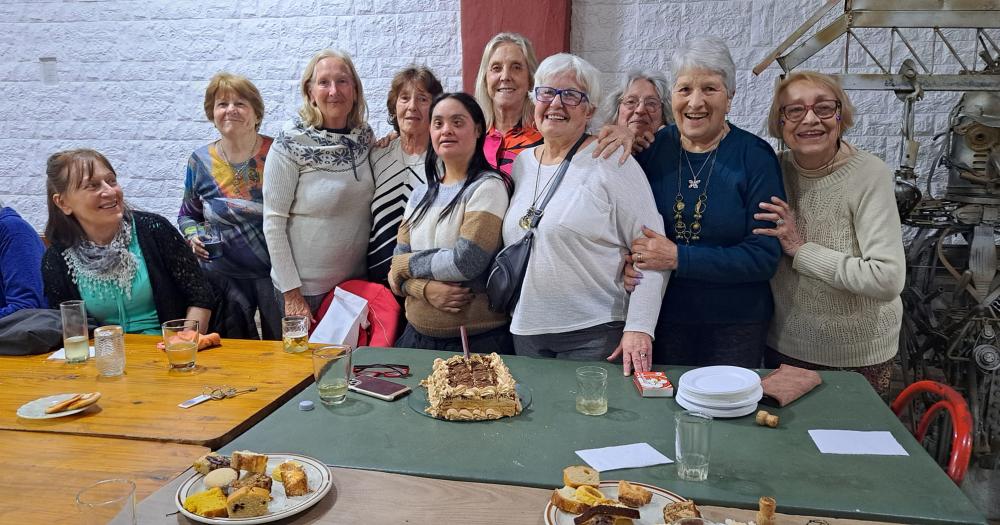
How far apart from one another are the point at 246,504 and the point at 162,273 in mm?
1529

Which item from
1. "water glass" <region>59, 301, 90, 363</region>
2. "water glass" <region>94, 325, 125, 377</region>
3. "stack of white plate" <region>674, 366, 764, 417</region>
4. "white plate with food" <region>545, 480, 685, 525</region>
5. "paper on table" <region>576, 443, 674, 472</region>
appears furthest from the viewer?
"water glass" <region>59, 301, 90, 363</region>

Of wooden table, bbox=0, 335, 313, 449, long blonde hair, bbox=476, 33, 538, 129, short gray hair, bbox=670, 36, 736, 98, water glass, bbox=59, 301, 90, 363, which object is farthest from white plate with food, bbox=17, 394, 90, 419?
short gray hair, bbox=670, 36, 736, 98

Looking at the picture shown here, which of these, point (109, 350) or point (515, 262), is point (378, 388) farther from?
point (109, 350)

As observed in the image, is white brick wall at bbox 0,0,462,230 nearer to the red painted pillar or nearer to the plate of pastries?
the red painted pillar

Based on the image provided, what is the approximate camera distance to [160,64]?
390cm

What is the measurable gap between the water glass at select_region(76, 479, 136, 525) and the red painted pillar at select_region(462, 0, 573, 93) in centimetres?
253

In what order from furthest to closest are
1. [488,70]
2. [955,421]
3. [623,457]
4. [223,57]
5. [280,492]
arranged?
[223,57], [488,70], [955,421], [623,457], [280,492]

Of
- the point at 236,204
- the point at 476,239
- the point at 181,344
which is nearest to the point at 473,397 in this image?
the point at 476,239

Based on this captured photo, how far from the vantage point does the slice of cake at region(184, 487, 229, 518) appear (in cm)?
117

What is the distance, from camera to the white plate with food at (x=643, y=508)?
1137 mm

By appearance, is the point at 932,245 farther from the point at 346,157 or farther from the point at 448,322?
the point at 346,157

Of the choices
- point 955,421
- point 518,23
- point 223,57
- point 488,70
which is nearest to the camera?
point 955,421

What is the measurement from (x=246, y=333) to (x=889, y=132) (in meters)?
2.81

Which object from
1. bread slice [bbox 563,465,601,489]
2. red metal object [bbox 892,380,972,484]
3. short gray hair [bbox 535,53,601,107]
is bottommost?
red metal object [bbox 892,380,972,484]
